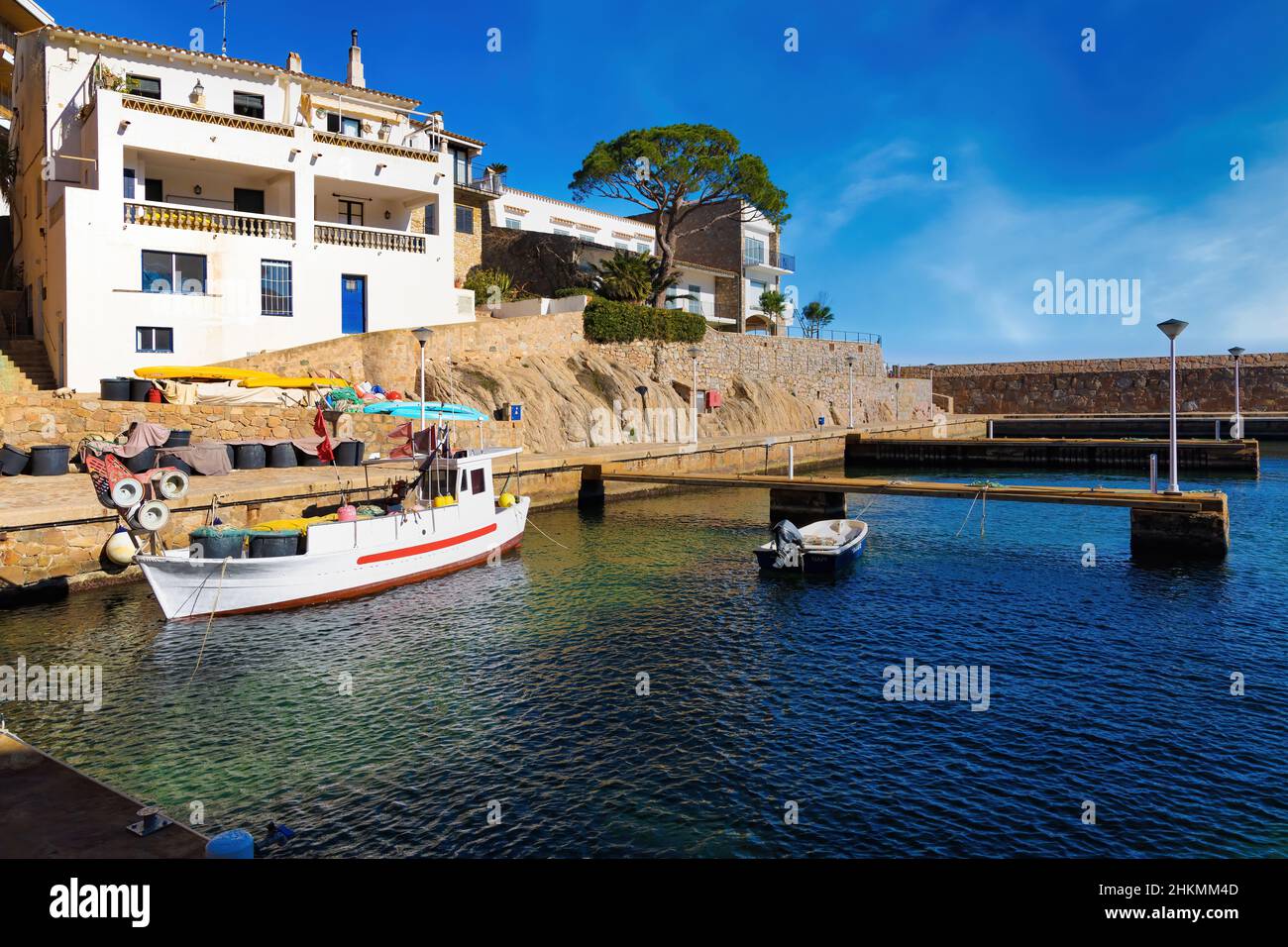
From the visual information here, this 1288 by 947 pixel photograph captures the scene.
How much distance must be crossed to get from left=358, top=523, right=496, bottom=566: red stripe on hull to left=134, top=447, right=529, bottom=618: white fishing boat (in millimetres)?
24

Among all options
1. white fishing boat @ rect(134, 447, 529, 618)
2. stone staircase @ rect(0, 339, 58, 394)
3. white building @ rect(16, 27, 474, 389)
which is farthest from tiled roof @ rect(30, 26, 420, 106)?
white fishing boat @ rect(134, 447, 529, 618)

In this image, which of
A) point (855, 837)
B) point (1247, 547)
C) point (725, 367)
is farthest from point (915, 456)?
point (855, 837)

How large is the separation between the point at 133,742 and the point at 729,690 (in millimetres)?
8631

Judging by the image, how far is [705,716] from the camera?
12141mm

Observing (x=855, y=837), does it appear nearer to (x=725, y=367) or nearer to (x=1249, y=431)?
(x=725, y=367)

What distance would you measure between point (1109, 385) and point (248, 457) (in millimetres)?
→ 85067

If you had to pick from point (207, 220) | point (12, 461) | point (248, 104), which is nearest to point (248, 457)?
point (12, 461)

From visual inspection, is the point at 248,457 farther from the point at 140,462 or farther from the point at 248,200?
the point at 248,200

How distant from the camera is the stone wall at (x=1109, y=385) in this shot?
3100 inches

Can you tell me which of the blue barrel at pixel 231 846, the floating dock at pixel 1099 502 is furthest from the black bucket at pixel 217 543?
the floating dock at pixel 1099 502

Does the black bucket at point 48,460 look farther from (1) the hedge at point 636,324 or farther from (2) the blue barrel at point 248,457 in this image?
(1) the hedge at point 636,324

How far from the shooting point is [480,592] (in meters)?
20.2

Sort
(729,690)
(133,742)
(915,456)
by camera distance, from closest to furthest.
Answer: (133,742) → (729,690) → (915,456)
